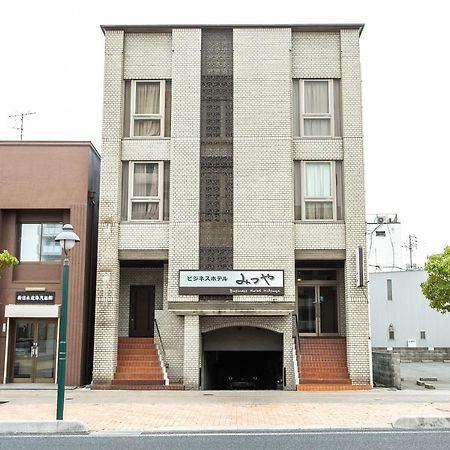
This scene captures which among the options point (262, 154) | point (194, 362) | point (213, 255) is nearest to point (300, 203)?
point (262, 154)

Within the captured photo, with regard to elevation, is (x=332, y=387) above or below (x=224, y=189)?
below

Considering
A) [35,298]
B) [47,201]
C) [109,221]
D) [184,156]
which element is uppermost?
[184,156]

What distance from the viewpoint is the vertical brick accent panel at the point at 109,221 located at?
73.4ft

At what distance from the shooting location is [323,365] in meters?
23.1

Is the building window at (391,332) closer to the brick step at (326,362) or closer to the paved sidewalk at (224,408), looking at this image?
the brick step at (326,362)

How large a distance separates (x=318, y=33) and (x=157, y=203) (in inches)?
338

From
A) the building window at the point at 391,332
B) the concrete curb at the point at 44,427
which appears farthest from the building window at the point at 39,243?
the building window at the point at 391,332

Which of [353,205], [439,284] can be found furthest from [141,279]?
[439,284]

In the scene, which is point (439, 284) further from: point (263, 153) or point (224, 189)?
point (224, 189)

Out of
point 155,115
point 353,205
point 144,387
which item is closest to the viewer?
point 144,387

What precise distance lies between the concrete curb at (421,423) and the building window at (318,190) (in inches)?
417

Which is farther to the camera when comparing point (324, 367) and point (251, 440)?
point (324, 367)

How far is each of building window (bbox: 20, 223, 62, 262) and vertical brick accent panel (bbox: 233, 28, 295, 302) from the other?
6.69 metres

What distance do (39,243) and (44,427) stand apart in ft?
37.7
